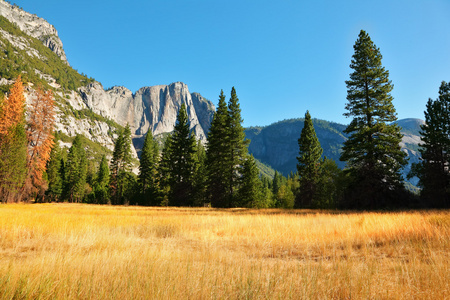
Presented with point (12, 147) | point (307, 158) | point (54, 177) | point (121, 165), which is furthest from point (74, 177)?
point (307, 158)

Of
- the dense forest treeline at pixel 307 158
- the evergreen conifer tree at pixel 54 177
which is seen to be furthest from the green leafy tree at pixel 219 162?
Result: the evergreen conifer tree at pixel 54 177

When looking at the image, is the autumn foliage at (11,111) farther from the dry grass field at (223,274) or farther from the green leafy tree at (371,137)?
the green leafy tree at (371,137)

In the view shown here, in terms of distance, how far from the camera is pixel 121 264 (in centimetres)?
404

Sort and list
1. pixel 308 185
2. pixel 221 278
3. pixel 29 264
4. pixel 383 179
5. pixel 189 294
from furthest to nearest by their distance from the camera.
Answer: pixel 308 185, pixel 383 179, pixel 29 264, pixel 221 278, pixel 189 294

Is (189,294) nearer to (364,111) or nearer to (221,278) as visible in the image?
(221,278)

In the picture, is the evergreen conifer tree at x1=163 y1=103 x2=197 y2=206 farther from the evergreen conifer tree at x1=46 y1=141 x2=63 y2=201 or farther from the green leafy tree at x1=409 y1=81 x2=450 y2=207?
the evergreen conifer tree at x1=46 y1=141 x2=63 y2=201

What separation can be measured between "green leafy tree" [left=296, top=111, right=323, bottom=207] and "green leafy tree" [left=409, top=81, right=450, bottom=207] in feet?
42.3

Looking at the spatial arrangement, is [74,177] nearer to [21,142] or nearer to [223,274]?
[21,142]

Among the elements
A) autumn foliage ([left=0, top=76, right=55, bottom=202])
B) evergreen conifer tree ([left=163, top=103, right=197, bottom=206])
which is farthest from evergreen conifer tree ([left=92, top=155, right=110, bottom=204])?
evergreen conifer tree ([left=163, top=103, right=197, bottom=206])

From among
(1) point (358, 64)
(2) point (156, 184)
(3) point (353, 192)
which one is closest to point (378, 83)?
(1) point (358, 64)

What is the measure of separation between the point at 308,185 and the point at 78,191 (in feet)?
201

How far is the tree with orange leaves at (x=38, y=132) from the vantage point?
3161 cm

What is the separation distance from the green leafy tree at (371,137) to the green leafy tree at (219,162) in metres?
15.1

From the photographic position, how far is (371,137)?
20.6 m
